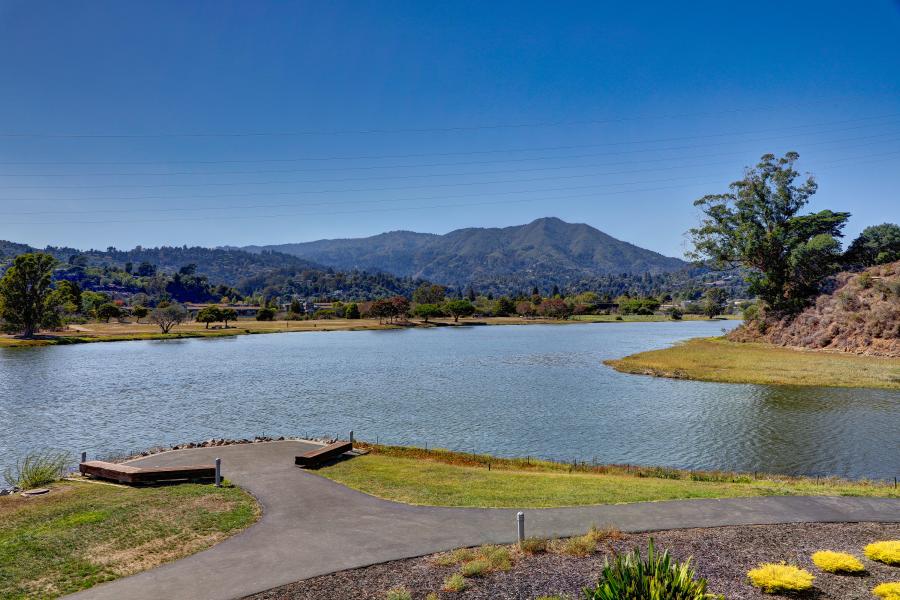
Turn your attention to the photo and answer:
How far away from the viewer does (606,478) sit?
1073 inches

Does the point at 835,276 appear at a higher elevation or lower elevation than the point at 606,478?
higher

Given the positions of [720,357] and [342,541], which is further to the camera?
[720,357]

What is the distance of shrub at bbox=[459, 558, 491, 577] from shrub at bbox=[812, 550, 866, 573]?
350 inches

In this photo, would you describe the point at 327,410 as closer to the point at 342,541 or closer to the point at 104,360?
the point at 342,541

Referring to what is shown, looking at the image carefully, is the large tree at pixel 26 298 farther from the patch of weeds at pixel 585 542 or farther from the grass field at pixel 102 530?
the patch of weeds at pixel 585 542

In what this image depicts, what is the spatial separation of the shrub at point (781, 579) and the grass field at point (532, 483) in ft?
24.2

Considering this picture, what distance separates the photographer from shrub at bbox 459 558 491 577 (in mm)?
14852

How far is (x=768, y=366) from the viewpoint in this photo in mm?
73625

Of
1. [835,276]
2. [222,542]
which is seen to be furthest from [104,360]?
[835,276]

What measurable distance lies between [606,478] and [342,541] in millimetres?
14811

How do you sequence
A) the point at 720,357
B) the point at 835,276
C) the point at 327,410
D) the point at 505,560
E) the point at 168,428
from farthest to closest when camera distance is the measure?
the point at 835,276 → the point at 720,357 → the point at 327,410 → the point at 168,428 → the point at 505,560

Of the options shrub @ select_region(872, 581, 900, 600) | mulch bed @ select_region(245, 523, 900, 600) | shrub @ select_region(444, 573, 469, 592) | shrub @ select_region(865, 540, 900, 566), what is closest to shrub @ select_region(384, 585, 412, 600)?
mulch bed @ select_region(245, 523, 900, 600)

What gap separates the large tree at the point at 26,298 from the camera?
122m

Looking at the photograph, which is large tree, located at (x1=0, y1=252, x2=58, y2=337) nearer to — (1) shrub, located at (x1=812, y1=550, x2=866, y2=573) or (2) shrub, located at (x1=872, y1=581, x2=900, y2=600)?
(1) shrub, located at (x1=812, y1=550, x2=866, y2=573)
